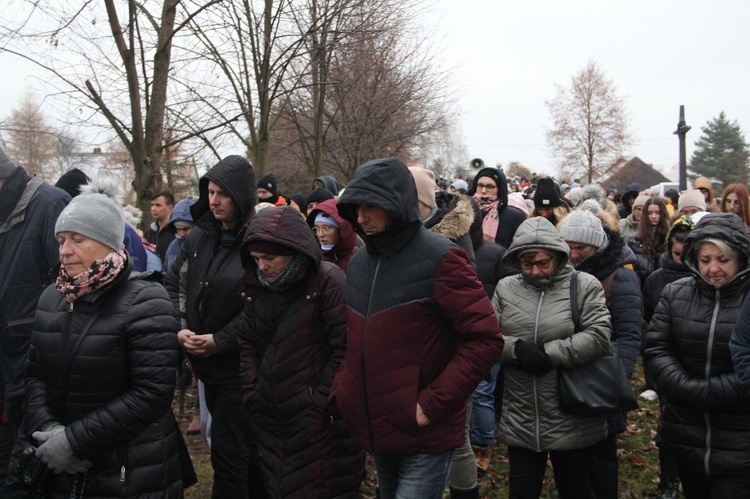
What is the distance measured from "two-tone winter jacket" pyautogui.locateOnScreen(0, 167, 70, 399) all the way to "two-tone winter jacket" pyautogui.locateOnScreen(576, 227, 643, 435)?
3498 mm

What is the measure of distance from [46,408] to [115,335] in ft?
1.84

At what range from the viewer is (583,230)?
14.4 feet

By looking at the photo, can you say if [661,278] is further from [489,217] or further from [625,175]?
[625,175]

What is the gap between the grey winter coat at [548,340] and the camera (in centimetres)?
375

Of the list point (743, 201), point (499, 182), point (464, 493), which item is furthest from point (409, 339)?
point (743, 201)

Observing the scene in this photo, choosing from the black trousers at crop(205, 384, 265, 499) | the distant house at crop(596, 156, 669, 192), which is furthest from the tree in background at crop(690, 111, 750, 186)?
the black trousers at crop(205, 384, 265, 499)

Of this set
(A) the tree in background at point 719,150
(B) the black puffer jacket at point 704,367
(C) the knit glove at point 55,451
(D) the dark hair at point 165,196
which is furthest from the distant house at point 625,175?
(C) the knit glove at point 55,451

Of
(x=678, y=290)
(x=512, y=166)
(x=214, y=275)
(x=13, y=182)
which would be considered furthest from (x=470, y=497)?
(x=512, y=166)

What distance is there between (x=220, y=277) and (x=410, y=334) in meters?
1.78

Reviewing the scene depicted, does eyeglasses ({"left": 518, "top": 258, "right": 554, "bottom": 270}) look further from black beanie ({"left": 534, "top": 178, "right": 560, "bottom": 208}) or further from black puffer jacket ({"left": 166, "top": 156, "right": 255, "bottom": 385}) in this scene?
black beanie ({"left": 534, "top": 178, "right": 560, "bottom": 208})

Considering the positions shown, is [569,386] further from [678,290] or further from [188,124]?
[188,124]

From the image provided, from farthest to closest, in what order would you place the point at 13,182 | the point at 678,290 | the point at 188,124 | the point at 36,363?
the point at 188,124 → the point at 13,182 → the point at 678,290 → the point at 36,363

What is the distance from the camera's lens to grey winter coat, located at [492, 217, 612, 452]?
148 inches

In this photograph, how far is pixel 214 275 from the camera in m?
4.38
